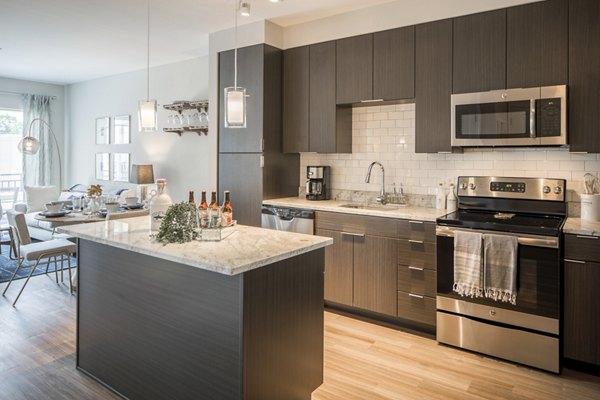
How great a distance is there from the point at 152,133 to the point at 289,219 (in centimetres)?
356

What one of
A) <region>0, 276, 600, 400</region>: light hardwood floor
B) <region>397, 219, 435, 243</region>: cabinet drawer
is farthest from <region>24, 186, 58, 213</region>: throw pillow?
<region>397, 219, 435, 243</region>: cabinet drawer

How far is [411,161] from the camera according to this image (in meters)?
4.01

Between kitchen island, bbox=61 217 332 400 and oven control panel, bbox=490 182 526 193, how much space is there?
183 centimetres

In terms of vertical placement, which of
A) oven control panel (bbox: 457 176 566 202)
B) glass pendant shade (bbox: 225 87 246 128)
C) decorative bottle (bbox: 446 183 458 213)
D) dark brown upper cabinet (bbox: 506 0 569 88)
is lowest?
decorative bottle (bbox: 446 183 458 213)

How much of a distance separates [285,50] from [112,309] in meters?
3.06

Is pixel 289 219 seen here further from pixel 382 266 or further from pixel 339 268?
pixel 382 266

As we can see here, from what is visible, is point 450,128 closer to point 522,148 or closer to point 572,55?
point 522,148

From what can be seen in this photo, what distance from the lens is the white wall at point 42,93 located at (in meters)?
7.54

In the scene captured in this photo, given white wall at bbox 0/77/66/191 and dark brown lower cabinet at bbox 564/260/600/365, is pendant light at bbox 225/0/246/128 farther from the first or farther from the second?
white wall at bbox 0/77/66/191

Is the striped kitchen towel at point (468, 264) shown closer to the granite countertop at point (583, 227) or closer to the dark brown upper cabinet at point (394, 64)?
the granite countertop at point (583, 227)

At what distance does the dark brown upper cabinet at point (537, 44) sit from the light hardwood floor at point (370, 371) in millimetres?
2011

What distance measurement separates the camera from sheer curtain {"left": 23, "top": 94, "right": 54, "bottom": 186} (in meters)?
7.79

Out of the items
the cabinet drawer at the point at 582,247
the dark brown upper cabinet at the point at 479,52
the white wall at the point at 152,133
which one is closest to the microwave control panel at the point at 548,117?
the dark brown upper cabinet at the point at 479,52

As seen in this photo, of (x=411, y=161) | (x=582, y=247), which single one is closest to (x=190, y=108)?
(x=411, y=161)
